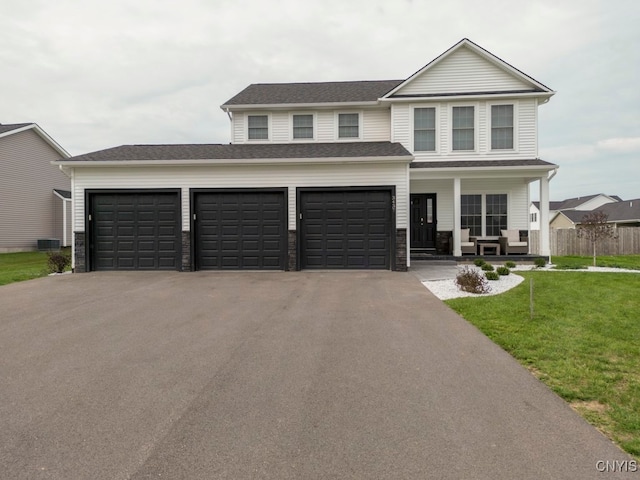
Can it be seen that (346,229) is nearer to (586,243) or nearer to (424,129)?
(424,129)

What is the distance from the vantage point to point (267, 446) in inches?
102

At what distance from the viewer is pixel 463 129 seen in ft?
49.1

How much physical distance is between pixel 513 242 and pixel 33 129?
28083 mm

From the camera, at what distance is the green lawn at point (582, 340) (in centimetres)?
312

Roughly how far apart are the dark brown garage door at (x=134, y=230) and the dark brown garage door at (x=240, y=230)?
3.01 feet

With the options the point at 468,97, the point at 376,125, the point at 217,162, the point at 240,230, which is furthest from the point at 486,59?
the point at 240,230

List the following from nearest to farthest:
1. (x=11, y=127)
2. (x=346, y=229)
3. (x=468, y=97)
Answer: (x=346, y=229)
(x=468, y=97)
(x=11, y=127)

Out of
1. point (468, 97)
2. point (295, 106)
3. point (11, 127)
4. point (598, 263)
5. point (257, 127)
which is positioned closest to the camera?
point (468, 97)

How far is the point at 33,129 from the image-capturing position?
23.2 m

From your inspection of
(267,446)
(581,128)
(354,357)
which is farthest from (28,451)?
(581,128)

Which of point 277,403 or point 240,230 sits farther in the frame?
point 240,230

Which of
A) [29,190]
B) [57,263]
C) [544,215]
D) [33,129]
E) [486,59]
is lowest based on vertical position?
[57,263]

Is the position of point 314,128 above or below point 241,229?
above

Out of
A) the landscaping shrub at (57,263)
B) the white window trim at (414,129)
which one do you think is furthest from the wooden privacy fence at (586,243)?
the landscaping shrub at (57,263)
